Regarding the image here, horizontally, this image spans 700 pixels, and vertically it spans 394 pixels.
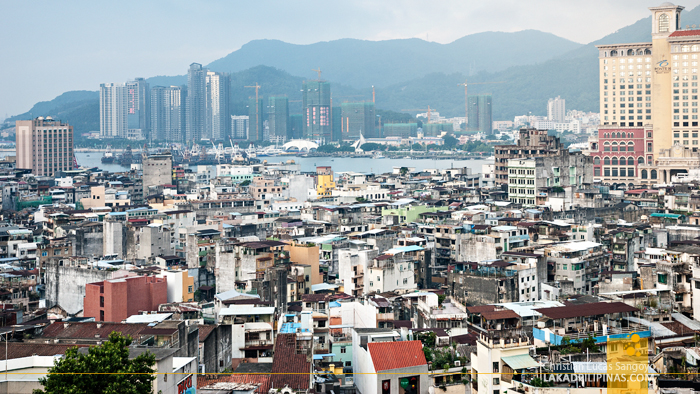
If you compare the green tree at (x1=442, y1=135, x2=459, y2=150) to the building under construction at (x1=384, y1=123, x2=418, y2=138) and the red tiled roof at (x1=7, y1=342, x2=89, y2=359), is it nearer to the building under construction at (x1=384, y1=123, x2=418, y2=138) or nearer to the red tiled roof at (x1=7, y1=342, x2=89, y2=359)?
the building under construction at (x1=384, y1=123, x2=418, y2=138)

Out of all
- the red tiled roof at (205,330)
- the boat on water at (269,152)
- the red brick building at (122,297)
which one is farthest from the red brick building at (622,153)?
the boat on water at (269,152)

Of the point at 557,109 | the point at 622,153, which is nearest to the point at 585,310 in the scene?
the point at 622,153

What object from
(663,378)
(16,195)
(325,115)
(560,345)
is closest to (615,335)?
(560,345)

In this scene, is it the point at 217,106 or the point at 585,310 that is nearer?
the point at 585,310

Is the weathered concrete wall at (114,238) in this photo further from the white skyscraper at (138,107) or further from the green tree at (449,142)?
the white skyscraper at (138,107)

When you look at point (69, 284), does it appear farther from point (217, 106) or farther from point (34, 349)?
point (217, 106)

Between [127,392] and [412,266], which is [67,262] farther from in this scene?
[127,392]
